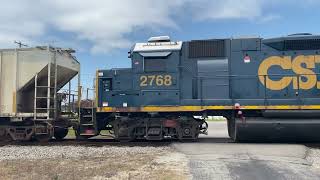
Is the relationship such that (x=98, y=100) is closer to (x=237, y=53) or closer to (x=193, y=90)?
(x=193, y=90)

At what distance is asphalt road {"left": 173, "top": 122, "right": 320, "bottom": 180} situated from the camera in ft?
31.6

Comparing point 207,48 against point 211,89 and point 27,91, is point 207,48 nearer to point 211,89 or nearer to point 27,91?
point 211,89

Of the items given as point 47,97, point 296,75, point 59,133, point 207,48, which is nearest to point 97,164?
point 47,97

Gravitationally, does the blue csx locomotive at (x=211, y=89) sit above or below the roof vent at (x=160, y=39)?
below

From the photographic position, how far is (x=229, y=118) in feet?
53.4

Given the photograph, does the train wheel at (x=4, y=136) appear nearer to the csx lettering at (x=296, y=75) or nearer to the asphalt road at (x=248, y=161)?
the asphalt road at (x=248, y=161)

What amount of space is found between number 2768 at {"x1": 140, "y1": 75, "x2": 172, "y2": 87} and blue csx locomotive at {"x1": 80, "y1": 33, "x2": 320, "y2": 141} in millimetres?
15

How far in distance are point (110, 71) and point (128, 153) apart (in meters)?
4.54

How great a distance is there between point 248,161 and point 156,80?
6.00 meters

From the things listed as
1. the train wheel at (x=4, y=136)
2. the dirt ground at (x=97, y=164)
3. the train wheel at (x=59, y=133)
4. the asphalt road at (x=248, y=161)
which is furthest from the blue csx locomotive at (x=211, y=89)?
the train wheel at (x=4, y=136)

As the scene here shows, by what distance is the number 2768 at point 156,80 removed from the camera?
16.3 meters

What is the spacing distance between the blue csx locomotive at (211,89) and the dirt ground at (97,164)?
2.03m

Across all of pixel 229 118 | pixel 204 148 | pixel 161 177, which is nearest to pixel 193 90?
pixel 229 118

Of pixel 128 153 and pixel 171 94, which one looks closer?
pixel 128 153
